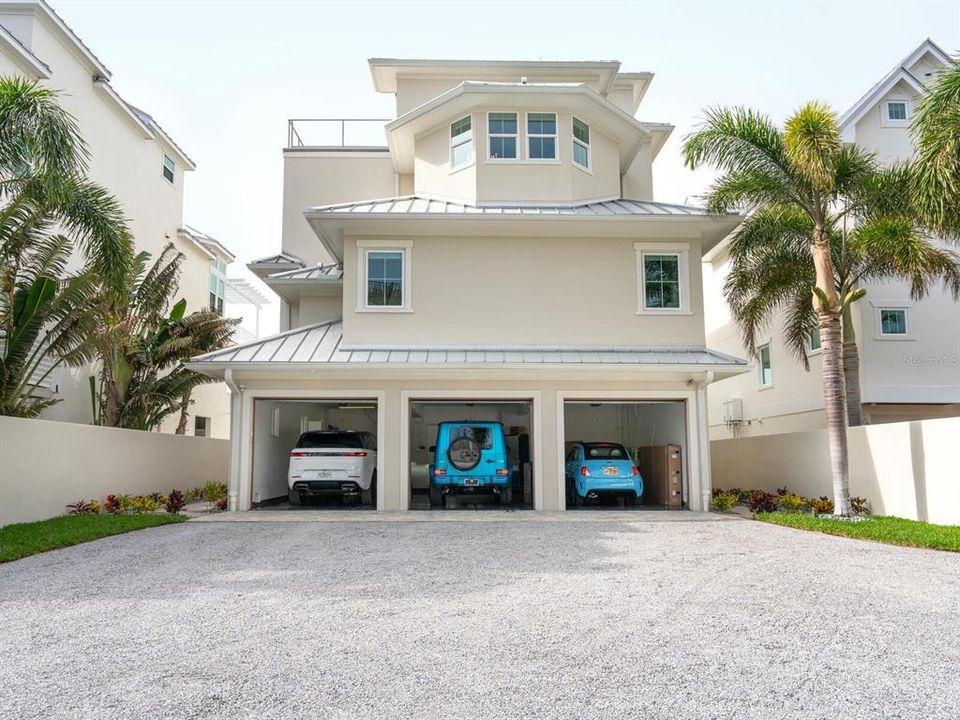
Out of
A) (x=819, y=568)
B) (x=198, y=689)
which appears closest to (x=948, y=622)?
(x=819, y=568)

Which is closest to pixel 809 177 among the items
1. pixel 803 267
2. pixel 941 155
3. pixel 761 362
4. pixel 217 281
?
pixel 941 155

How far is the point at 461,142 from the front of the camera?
58.9ft

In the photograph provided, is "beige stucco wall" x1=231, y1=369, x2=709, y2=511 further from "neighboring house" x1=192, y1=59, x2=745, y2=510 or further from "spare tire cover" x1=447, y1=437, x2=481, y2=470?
"spare tire cover" x1=447, y1=437, x2=481, y2=470

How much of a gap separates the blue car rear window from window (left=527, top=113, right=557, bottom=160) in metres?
6.60

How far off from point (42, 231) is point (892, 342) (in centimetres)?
1996

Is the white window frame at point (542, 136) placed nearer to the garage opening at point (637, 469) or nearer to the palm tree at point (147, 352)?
the garage opening at point (637, 469)

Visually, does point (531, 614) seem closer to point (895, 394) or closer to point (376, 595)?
point (376, 595)

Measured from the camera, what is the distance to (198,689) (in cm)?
487

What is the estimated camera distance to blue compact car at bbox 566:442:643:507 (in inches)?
623

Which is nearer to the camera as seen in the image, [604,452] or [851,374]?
[604,452]

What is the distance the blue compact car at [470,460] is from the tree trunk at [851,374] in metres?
8.00

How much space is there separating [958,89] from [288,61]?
33.0 feet

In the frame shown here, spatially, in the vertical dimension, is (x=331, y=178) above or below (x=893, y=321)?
above

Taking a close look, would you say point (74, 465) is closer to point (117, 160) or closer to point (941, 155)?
point (117, 160)
